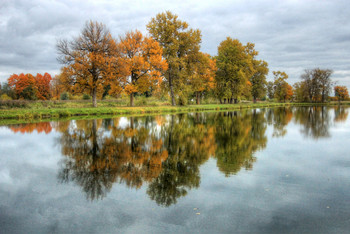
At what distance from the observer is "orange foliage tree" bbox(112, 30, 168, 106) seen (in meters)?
37.9

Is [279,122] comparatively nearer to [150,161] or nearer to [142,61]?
[150,161]

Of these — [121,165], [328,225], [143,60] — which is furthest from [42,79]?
[328,225]

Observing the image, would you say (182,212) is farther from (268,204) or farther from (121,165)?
(121,165)

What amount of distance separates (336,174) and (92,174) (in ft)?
23.0

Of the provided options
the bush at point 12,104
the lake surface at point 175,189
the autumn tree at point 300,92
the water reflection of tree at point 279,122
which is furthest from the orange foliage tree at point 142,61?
the autumn tree at point 300,92

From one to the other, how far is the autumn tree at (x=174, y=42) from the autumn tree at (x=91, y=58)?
31.5ft

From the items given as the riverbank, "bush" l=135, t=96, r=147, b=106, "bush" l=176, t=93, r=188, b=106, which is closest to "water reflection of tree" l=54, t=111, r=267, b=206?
the riverbank

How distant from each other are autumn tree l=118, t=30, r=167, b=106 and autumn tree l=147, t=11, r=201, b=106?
303 centimetres

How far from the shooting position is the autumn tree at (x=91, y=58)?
3441 cm

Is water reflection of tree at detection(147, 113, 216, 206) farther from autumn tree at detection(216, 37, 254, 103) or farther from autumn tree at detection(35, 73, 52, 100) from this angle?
autumn tree at detection(35, 73, 52, 100)

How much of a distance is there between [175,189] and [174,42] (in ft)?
128

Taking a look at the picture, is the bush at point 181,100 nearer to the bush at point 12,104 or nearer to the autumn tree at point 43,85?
the bush at point 12,104

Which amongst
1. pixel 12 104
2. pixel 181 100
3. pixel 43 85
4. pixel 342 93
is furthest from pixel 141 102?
pixel 342 93

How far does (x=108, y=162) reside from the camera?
8.39 meters
